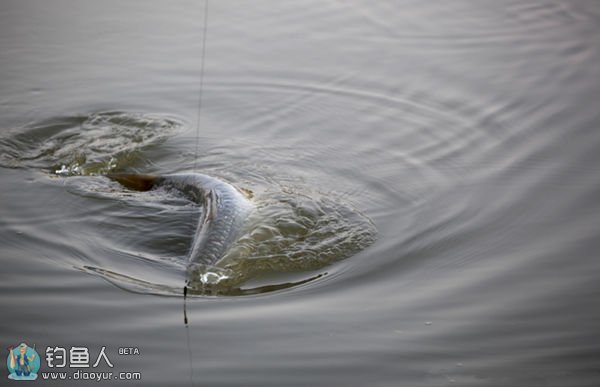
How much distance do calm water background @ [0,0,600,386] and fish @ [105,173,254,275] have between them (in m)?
0.26

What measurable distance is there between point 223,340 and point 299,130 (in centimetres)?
369

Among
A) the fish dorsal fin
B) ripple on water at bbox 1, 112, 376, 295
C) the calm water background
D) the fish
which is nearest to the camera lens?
the calm water background

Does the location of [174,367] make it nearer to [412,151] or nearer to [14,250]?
[14,250]

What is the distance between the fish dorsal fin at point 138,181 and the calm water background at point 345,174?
0.33m

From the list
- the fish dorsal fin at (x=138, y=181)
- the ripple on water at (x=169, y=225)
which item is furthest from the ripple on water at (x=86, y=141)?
the fish dorsal fin at (x=138, y=181)

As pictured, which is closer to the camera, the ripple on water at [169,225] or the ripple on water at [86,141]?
the ripple on water at [169,225]

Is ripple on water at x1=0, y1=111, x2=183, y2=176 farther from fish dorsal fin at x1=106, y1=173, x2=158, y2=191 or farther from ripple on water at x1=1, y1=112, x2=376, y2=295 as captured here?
fish dorsal fin at x1=106, y1=173, x2=158, y2=191

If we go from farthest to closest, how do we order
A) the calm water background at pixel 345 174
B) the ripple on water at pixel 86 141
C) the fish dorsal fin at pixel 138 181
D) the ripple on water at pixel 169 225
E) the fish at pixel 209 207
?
the ripple on water at pixel 86 141 → the fish dorsal fin at pixel 138 181 → the fish at pixel 209 207 → the ripple on water at pixel 169 225 → the calm water background at pixel 345 174

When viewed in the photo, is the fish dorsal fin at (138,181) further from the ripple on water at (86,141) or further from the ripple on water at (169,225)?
the ripple on water at (86,141)

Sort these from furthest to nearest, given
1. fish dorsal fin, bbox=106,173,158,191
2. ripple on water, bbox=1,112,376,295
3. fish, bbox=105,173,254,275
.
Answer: fish dorsal fin, bbox=106,173,158,191
fish, bbox=105,173,254,275
ripple on water, bbox=1,112,376,295

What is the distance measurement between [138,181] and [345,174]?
1804 mm

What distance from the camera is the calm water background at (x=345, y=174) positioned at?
488 centimetres

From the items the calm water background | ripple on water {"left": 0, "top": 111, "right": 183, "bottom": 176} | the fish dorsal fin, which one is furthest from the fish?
ripple on water {"left": 0, "top": 111, "right": 183, "bottom": 176}

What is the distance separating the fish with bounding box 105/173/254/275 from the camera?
568 centimetres
